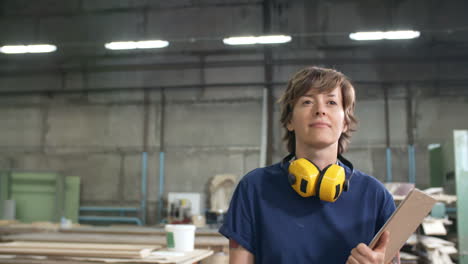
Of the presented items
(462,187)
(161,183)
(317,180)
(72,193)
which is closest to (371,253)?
(317,180)

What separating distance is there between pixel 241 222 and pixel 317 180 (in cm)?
24

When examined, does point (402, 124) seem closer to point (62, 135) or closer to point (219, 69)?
point (219, 69)

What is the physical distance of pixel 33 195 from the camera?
22.9 feet

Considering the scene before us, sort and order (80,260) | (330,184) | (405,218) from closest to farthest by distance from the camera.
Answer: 1. (405,218)
2. (330,184)
3. (80,260)

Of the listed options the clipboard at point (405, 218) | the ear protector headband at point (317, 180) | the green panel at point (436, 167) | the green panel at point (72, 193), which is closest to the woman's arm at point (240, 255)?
the ear protector headband at point (317, 180)

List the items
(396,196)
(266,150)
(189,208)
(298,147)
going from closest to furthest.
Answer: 1. (298,147)
2. (396,196)
3. (189,208)
4. (266,150)

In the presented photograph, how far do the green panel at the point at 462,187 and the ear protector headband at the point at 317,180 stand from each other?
3.74 meters

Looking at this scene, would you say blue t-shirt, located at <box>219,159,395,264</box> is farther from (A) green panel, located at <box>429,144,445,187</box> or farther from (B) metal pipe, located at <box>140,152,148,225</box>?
(B) metal pipe, located at <box>140,152,148,225</box>

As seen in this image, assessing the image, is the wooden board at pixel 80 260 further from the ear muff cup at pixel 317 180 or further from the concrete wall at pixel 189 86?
the concrete wall at pixel 189 86

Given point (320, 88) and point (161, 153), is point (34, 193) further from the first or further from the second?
point (320, 88)

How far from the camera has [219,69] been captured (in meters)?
7.42

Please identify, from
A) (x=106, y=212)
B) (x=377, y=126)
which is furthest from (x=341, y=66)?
(x=106, y=212)

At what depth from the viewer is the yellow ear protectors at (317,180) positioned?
110 cm

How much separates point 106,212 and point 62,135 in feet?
5.15
